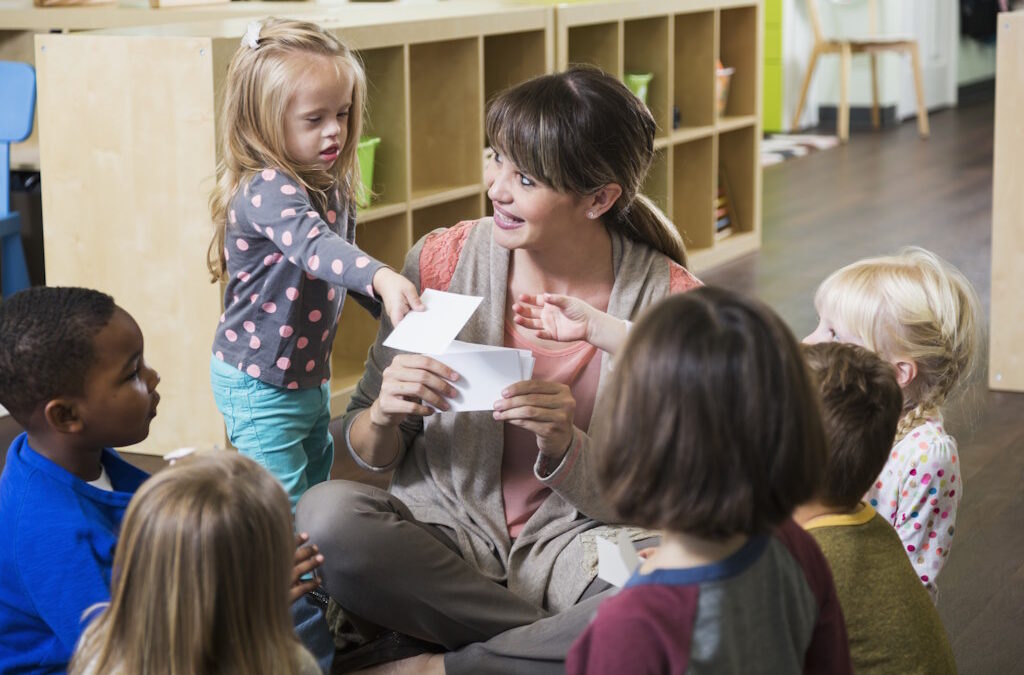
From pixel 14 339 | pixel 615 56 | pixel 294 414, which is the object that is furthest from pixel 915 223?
pixel 14 339

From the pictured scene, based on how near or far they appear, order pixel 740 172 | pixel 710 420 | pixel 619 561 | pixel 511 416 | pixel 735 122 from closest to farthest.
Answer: pixel 710 420
pixel 619 561
pixel 511 416
pixel 735 122
pixel 740 172

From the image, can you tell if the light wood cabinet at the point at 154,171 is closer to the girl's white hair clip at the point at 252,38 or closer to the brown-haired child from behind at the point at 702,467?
the girl's white hair clip at the point at 252,38

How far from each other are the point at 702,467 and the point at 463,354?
27.7 inches

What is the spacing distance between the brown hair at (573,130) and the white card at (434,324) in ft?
0.71

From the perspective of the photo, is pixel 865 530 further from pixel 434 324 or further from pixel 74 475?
pixel 74 475

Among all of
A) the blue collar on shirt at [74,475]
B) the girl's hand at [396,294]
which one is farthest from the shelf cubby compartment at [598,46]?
the blue collar on shirt at [74,475]

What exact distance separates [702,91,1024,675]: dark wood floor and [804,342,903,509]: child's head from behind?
0.77m

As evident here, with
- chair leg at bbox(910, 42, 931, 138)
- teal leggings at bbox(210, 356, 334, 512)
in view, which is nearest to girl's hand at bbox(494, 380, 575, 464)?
teal leggings at bbox(210, 356, 334, 512)

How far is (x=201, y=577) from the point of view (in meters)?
1.25

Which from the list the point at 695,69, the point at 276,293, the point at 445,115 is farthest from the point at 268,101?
the point at 695,69

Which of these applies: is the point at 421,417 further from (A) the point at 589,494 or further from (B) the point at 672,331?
(B) the point at 672,331

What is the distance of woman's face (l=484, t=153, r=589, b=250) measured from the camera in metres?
1.88

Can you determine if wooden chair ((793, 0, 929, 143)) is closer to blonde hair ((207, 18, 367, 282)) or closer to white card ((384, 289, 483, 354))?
blonde hair ((207, 18, 367, 282))

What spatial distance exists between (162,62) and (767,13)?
6191 millimetres
